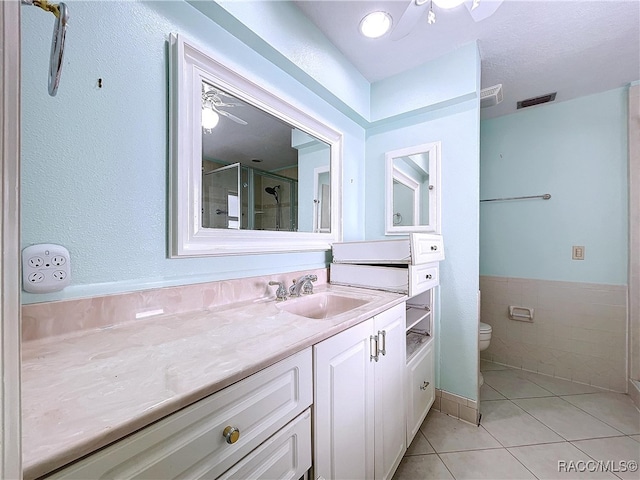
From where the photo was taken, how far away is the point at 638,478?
1.28 meters

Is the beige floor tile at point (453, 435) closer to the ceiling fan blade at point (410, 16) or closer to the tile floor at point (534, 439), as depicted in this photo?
the tile floor at point (534, 439)

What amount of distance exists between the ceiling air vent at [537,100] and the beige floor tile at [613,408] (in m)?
2.40

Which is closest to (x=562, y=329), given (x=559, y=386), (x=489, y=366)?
(x=559, y=386)

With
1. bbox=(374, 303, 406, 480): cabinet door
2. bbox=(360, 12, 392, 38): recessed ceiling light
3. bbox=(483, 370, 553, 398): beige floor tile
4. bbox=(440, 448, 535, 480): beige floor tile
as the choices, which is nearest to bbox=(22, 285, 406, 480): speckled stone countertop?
bbox=(374, 303, 406, 480): cabinet door

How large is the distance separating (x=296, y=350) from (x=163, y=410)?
0.34 metres

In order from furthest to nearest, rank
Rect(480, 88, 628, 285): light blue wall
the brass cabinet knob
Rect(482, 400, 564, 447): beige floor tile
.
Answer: Rect(480, 88, 628, 285): light blue wall
Rect(482, 400, 564, 447): beige floor tile
the brass cabinet knob

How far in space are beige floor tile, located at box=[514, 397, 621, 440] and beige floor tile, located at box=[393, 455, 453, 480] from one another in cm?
85

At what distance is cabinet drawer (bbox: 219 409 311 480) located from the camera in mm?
606

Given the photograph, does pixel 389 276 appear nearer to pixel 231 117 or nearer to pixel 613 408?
pixel 231 117

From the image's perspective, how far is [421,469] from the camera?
133 cm

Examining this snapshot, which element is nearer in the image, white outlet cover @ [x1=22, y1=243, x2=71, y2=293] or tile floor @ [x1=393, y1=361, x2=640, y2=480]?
white outlet cover @ [x1=22, y1=243, x2=71, y2=293]

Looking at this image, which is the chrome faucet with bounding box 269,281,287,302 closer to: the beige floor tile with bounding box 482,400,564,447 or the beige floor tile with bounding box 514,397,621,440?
the beige floor tile with bounding box 482,400,564,447

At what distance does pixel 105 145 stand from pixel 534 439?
2.56 meters

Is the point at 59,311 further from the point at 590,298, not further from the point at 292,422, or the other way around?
the point at 590,298
